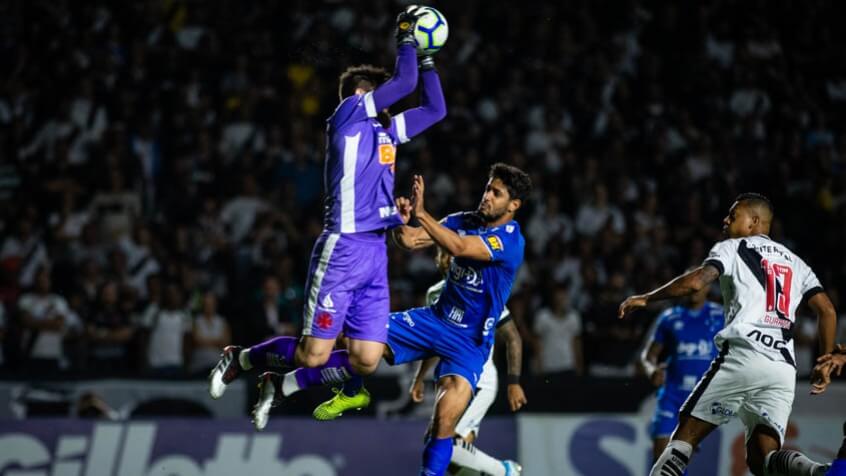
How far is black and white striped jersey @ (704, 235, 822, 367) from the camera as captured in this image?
850cm

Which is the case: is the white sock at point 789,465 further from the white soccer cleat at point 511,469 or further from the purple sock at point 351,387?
the purple sock at point 351,387

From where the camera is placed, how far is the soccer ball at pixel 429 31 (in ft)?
27.9

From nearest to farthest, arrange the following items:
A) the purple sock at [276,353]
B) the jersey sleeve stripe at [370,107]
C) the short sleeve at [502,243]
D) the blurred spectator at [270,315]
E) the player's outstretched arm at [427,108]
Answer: the jersey sleeve stripe at [370,107]
the player's outstretched arm at [427,108]
the purple sock at [276,353]
the short sleeve at [502,243]
the blurred spectator at [270,315]

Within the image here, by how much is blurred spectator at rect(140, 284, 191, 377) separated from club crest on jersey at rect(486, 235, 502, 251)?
5.82 meters

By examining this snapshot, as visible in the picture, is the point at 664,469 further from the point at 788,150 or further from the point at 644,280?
the point at 788,150

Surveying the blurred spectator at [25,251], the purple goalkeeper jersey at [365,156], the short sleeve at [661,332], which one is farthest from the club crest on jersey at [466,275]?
the blurred spectator at [25,251]

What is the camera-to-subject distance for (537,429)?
1299 cm

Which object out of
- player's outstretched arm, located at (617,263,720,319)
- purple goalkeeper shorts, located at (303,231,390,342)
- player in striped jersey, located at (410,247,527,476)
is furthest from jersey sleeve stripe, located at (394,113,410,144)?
player's outstretched arm, located at (617,263,720,319)

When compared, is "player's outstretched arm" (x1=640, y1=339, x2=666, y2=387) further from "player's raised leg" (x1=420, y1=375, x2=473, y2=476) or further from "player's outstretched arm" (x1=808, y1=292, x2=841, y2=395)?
"player's outstretched arm" (x1=808, y1=292, x2=841, y2=395)

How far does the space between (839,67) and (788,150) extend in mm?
2434

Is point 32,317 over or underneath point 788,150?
underneath

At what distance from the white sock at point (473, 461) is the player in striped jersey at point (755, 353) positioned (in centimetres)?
219

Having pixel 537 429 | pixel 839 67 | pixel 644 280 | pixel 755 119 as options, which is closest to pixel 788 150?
pixel 755 119

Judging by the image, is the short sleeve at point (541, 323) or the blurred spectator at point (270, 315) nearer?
the blurred spectator at point (270, 315)
